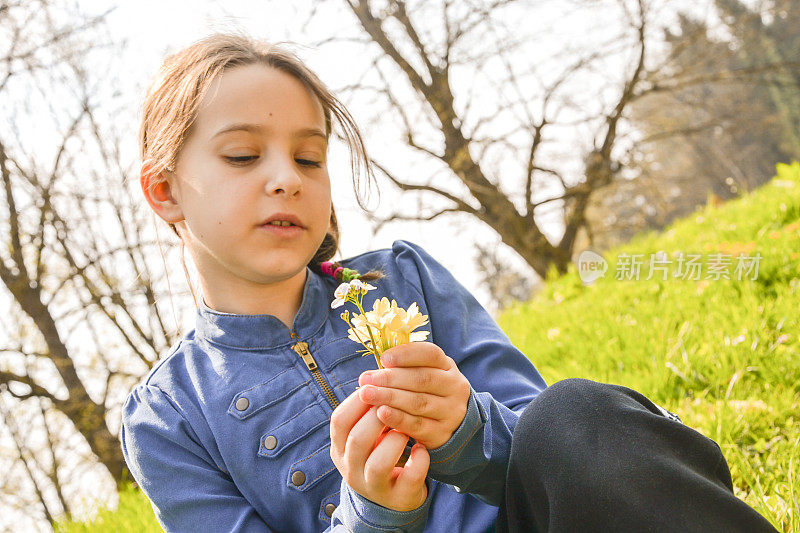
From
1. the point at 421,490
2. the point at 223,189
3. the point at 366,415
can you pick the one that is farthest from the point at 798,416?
the point at 223,189

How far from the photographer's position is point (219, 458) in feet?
4.34

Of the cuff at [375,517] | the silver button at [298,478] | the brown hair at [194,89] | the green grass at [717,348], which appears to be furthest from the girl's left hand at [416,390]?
the green grass at [717,348]

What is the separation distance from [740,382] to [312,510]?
67.3 inches

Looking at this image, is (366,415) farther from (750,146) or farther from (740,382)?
(750,146)

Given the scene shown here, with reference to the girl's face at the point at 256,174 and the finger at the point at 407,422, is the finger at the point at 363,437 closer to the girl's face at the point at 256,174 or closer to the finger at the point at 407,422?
the finger at the point at 407,422

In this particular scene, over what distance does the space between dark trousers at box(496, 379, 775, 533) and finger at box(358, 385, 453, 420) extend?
→ 19 centimetres

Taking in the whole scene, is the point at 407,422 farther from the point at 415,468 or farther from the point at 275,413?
the point at 275,413

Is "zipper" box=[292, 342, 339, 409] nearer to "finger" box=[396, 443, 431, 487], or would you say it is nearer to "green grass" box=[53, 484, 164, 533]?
"finger" box=[396, 443, 431, 487]

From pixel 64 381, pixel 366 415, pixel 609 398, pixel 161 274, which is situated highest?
pixel 161 274

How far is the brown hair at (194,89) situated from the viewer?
4.50 ft

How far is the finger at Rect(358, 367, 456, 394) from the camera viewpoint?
2.83 feet

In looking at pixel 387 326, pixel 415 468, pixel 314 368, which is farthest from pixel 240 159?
pixel 415 468

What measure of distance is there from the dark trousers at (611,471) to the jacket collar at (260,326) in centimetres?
63

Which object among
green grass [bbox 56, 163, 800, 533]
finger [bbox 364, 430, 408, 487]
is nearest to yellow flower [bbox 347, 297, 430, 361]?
finger [bbox 364, 430, 408, 487]
